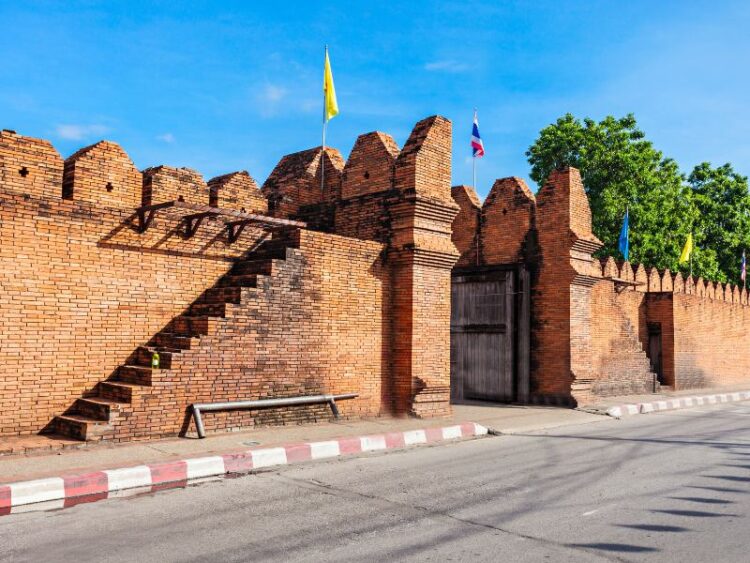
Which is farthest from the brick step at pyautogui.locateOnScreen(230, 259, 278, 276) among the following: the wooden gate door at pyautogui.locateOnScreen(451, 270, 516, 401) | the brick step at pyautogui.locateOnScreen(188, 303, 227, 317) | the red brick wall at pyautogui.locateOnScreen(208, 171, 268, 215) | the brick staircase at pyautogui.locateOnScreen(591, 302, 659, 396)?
the brick staircase at pyautogui.locateOnScreen(591, 302, 659, 396)

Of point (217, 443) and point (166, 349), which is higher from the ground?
point (166, 349)

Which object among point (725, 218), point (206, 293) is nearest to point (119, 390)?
point (206, 293)

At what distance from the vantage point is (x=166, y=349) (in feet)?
32.9

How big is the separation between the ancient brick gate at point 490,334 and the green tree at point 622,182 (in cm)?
1481

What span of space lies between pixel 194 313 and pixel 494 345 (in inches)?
334

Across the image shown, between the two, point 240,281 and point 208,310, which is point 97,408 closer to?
point 208,310

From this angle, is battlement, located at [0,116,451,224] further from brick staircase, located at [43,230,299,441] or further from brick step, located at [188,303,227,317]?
brick step, located at [188,303,227,317]

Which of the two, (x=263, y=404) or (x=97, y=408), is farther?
(x=263, y=404)

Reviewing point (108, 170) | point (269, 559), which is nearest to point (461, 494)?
point (269, 559)

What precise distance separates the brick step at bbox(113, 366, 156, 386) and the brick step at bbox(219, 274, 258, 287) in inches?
83.4

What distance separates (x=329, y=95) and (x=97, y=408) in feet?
26.9

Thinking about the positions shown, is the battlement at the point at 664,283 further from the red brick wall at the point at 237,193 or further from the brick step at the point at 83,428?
the brick step at the point at 83,428

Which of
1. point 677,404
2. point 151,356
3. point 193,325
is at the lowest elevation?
point 677,404

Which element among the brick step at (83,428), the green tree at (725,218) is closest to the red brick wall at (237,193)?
the brick step at (83,428)
